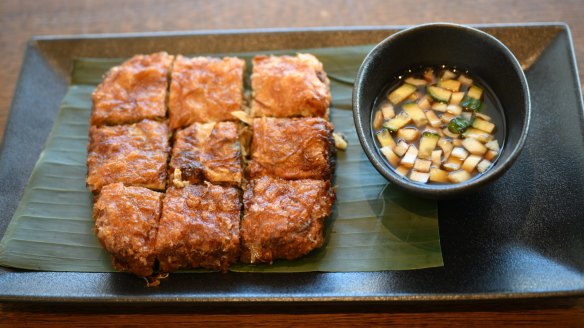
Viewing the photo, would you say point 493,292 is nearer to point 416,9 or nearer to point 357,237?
point 357,237

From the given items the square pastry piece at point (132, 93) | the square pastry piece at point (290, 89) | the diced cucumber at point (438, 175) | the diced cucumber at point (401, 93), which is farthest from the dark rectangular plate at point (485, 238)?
the square pastry piece at point (290, 89)

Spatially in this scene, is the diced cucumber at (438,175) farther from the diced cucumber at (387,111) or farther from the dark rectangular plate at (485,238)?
the diced cucumber at (387,111)

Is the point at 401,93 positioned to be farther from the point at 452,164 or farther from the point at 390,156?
the point at 452,164

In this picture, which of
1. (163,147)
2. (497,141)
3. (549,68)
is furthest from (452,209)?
(163,147)

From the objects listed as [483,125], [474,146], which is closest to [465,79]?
[483,125]

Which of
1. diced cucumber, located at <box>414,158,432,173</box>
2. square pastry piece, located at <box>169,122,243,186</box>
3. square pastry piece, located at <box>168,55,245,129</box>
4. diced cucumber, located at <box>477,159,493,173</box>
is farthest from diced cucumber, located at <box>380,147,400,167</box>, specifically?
square pastry piece, located at <box>168,55,245,129</box>

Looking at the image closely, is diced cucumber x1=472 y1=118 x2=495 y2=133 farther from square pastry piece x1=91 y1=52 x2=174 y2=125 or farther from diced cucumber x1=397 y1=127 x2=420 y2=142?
square pastry piece x1=91 y1=52 x2=174 y2=125
